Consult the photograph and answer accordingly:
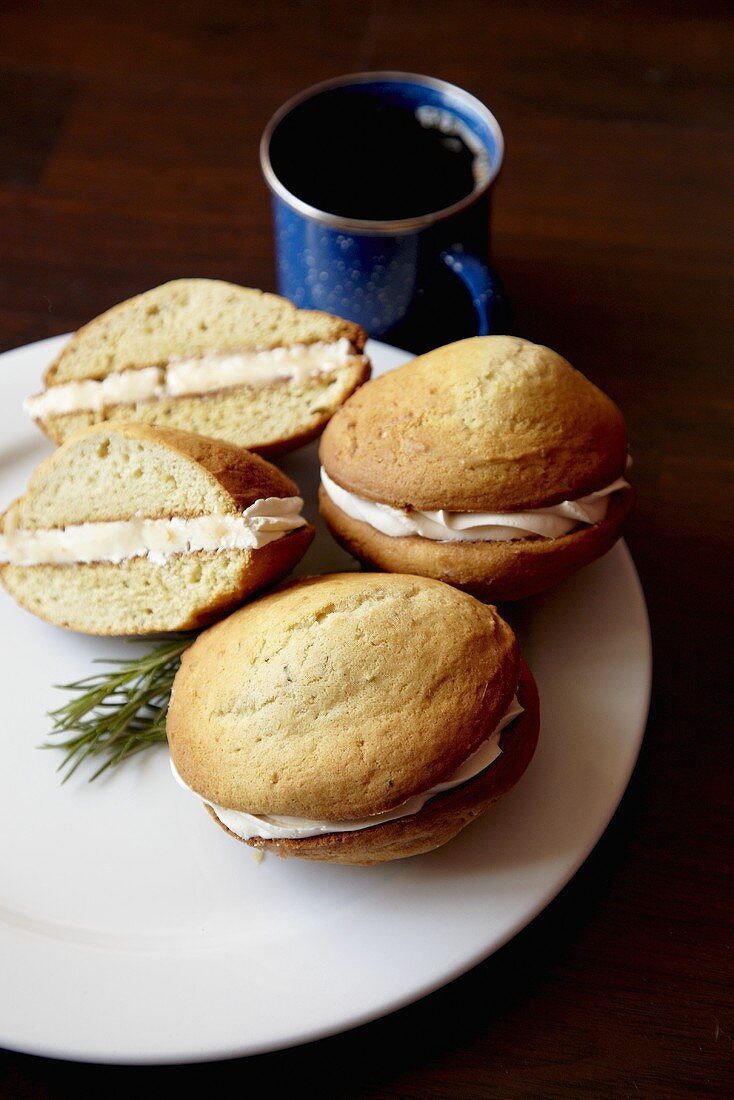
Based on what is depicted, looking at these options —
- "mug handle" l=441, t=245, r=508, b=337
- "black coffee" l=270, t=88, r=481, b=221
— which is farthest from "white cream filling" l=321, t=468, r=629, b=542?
"black coffee" l=270, t=88, r=481, b=221

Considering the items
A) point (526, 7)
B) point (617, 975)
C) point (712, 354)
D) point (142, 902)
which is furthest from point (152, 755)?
point (526, 7)

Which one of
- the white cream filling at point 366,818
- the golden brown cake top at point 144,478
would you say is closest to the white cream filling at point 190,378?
the golden brown cake top at point 144,478

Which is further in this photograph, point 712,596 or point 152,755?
point 712,596

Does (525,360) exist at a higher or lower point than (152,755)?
higher

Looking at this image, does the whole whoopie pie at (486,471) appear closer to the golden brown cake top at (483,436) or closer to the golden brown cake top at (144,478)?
the golden brown cake top at (483,436)

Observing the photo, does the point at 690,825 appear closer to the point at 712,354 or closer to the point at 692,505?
the point at 692,505

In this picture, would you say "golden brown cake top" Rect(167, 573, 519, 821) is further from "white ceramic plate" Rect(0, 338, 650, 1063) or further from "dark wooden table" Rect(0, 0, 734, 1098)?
"dark wooden table" Rect(0, 0, 734, 1098)
